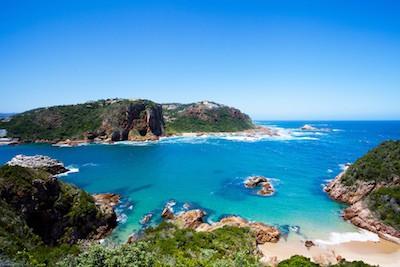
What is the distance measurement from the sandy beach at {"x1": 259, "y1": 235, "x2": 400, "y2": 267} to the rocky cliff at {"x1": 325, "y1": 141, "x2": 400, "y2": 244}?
2.85 m

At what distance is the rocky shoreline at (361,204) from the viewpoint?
3330 cm

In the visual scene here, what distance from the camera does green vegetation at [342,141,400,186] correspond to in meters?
41.9

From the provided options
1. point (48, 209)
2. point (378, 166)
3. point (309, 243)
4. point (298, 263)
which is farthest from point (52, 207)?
point (378, 166)

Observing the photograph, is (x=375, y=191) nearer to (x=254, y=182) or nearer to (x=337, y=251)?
(x=337, y=251)

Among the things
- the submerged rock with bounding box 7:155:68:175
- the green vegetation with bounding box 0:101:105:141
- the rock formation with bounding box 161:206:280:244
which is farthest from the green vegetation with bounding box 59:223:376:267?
the green vegetation with bounding box 0:101:105:141

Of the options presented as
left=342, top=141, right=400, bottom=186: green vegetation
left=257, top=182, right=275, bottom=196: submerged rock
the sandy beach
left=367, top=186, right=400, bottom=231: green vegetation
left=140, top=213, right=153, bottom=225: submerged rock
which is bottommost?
the sandy beach

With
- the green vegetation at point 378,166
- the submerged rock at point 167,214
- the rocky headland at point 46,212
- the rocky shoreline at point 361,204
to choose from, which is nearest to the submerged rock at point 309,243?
the rocky shoreline at point 361,204

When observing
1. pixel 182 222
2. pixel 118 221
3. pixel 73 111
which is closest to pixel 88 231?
pixel 118 221

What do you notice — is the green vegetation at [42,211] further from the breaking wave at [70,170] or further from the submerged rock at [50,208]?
the breaking wave at [70,170]

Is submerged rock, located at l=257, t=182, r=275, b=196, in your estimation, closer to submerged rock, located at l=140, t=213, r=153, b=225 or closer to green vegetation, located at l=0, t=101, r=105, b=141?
submerged rock, located at l=140, t=213, r=153, b=225

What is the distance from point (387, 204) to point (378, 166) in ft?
31.5

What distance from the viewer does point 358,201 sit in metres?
40.4

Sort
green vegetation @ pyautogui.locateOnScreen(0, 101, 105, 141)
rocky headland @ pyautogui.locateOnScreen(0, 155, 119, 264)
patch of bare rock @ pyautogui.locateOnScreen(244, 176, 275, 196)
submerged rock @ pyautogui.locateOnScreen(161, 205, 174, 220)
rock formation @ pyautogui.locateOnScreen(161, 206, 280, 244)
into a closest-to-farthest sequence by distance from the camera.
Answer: rocky headland @ pyautogui.locateOnScreen(0, 155, 119, 264) → rock formation @ pyautogui.locateOnScreen(161, 206, 280, 244) → submerged rock @ pyautogui.locateOnScreen(161, 205, 174, 220) → patch of bare rock @ pyautogui.locateOnScreen(244, 176, 275, 196) → green vegetation @ pyautogui.locateOnScreen(0, 101, 105, 141)

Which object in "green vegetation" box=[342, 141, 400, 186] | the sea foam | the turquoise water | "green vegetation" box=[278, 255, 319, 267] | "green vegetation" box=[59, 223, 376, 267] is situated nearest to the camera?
"green vegetation" box=[59, 223, 376, 267]
